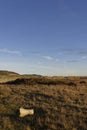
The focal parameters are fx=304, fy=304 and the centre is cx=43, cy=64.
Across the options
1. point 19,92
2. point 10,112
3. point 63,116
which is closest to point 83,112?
point 63,116

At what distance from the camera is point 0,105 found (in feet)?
86.7

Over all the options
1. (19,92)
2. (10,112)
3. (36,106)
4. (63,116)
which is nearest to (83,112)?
(63,116)

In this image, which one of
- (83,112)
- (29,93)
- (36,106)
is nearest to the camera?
(83,112)

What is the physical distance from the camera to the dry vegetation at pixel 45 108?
22.3m

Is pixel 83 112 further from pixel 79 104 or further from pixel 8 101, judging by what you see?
pixel 8 101

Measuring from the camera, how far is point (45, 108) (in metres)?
25.0

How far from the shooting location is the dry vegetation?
22.3m

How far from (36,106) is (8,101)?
3102 mm

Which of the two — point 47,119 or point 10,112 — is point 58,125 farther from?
point 10,112

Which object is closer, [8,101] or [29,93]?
[8,101]

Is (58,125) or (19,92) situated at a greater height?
(19,92)

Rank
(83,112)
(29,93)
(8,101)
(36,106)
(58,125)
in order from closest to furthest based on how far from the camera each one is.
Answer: (58,125) < (83,112) < (36,106) < (8,101) < (29,93)

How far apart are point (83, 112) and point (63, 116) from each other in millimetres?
1764

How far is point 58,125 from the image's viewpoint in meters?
22.1
